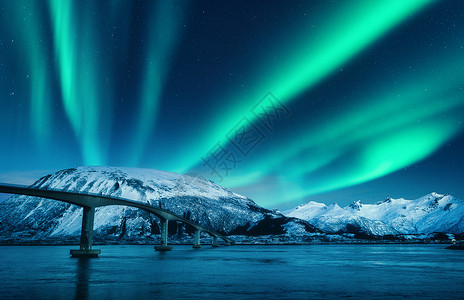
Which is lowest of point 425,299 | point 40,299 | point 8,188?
point 425,299

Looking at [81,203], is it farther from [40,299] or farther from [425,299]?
[425,299]

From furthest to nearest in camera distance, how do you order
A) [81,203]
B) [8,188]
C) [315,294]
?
[81,203], [8,188], [315,294]

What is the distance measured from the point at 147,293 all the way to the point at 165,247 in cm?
13495

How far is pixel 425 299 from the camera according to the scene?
25.8 meters

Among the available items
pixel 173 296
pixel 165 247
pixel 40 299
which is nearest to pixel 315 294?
pixel 173 296

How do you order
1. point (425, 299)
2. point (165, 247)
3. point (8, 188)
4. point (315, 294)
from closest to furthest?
1. point (425, 299)
2. point (315, 294)
3. point (8, 188)
4. point (165, 247)

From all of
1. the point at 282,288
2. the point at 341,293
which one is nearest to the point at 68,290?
the point at 282,288

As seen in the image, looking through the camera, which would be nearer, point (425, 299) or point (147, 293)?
point (425, 299)

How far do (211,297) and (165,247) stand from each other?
137914 mm

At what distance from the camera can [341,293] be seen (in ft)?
94.5

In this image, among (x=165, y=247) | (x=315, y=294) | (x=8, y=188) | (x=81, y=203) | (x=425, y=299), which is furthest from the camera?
(x=165, y=247)

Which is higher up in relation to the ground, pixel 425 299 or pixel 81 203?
pixel 81 203

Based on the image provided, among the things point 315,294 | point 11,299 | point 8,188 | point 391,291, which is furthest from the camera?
point 8,188

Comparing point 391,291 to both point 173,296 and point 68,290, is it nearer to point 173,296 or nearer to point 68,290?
point 173,296
